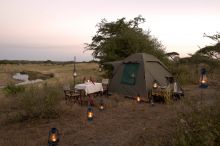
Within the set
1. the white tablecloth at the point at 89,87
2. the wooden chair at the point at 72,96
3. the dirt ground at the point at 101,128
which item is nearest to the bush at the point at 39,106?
the dirt ground at the point at 101,128

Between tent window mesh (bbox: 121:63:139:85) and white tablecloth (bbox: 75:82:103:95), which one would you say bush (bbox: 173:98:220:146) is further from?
tent window mesh (bbox: 121:63:139:85)

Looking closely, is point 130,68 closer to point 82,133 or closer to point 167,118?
point 167,118

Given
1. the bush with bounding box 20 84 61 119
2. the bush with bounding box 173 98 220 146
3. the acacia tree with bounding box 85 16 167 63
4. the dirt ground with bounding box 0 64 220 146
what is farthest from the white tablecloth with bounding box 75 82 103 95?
the bush with bounding box 173 98 220 146

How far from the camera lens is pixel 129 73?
1221 cm

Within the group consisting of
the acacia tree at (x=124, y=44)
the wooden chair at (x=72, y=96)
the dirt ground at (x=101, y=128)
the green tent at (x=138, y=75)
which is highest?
the acacia tree at (x=124, y=44)

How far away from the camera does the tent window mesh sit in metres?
11.9

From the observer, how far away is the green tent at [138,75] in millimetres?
11508

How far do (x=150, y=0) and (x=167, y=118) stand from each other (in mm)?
9699

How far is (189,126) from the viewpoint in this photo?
396 centimetres

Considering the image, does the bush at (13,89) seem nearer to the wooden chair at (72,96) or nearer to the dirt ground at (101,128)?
the wooden chair at (72,96)

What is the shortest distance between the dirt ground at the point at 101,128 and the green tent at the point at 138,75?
255 centimetres

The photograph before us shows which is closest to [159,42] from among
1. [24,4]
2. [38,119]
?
[24,4]

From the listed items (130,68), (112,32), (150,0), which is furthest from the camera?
(112,32)

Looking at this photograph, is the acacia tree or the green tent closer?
the green tent
